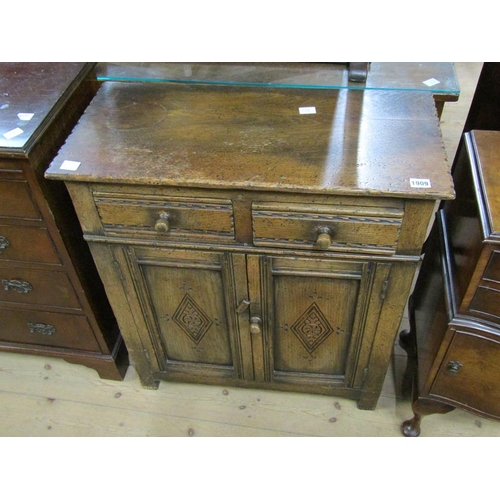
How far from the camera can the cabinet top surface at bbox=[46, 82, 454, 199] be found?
40.3 inches

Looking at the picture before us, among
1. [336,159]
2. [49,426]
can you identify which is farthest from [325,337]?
[49,426]

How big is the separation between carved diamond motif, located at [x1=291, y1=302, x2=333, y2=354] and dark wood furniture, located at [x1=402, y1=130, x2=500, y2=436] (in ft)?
0.96

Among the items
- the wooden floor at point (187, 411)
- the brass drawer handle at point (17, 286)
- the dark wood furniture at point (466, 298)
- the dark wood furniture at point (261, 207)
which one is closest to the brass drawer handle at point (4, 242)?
the brass drawer handle at point (17, 286)

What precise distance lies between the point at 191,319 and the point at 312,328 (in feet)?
1.14

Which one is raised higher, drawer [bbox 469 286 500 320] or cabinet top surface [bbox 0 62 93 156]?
cabinet top surface [bbox 0 62 93 156]

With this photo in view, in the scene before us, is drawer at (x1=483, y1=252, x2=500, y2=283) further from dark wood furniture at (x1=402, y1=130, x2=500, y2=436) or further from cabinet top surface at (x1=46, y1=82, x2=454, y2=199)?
cabinet top surface at (x1=46, y1=82, x2=454, y2=199)

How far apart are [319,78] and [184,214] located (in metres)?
0.50

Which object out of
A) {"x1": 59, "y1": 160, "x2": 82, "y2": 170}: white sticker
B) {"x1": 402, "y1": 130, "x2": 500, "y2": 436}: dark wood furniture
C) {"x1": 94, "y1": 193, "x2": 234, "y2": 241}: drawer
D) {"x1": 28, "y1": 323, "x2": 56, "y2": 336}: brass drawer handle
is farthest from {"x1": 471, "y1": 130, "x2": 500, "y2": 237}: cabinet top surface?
{"x1": 28, "y1": 323, "x2": 56, "y2": 336}: brass drawer handle

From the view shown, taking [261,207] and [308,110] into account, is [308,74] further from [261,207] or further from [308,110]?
[261,207]

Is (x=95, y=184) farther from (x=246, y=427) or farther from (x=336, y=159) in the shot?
(x=246, y=427)

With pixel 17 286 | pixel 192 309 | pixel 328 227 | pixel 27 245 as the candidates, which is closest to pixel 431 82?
pixel 328 227

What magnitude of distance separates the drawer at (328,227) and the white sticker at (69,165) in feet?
1.33

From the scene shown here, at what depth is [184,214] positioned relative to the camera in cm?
112

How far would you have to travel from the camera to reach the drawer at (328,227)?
41.3 inches
